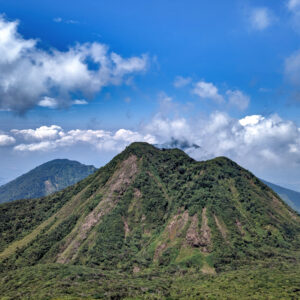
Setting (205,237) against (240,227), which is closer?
(205,237)

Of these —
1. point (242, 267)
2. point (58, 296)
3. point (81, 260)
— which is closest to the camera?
point (58, 296)

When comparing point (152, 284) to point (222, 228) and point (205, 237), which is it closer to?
point (205, 237)

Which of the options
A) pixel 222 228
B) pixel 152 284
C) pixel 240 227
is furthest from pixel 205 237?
pixel 152 284

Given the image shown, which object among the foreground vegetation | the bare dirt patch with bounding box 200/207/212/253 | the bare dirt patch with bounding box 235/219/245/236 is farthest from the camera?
the bare dirt patch with bounding box 235/219/245/236

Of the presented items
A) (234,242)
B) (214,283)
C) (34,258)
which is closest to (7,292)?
(34,258)

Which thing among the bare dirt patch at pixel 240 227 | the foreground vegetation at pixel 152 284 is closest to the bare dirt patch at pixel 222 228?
the bare dirt patch at pixel 240 227

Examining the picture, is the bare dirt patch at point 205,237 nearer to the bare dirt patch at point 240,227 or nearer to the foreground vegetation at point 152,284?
the foreground vegetation at point 152,284

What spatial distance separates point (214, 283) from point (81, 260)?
312ft

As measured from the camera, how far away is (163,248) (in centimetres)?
18588

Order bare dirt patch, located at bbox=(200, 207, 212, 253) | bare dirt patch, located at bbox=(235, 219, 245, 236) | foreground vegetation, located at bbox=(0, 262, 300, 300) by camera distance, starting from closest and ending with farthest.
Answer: foreground vegetation, located at bbox=(0, 262, 300, 300)
bare dirt patch, located at bbox=(200, 207, 212, 253)
bare dirt patch, located at bbox=(235, 219, 245, 236)

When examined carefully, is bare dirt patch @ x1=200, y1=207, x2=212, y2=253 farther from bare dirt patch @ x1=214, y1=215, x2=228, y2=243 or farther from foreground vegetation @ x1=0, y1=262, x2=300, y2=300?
foreground vegetation @ x1=0, y1=262, x2=300, y2=300

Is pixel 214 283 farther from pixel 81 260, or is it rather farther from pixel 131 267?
pixel 81 260

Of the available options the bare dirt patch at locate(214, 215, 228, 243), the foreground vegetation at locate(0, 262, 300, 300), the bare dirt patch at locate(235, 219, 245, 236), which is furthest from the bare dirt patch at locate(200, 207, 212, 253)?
the bare dirt patch at locate(235, 219, 245, 236)

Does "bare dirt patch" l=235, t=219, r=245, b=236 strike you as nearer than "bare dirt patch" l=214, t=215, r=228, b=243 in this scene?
No
